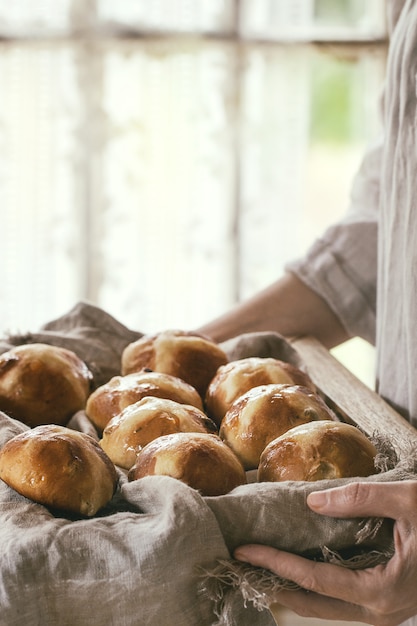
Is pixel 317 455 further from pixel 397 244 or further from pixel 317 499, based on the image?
pixel 397 244

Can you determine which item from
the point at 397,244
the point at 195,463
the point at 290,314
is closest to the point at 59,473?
the point at 195,463

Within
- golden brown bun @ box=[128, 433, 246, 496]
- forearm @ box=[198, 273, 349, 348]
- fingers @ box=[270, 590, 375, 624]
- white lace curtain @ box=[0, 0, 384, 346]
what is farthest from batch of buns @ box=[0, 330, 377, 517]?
white lace curtain @ box=[0, 0, 384, 346]

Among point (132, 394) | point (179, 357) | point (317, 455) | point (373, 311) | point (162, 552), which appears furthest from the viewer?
point (373, 311)

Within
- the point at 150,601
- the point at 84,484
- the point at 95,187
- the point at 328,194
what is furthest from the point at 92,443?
the point at 328,194

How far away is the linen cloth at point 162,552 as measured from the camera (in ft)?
2.18

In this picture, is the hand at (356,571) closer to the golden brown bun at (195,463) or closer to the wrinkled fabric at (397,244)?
the golden brown bun at (195,463)

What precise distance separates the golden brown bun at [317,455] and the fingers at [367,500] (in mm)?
49

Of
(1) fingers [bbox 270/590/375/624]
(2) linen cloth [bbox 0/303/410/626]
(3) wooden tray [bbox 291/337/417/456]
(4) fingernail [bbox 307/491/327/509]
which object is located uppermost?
(4) fingernail [bbox 307/491/327/509]

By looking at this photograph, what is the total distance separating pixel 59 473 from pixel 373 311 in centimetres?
80

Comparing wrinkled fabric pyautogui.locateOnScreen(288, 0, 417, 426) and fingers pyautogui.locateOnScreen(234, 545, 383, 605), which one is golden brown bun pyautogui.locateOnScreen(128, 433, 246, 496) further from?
wrinkled fabric pyautogui.locateOnScreen(288, 0, 417, 426)

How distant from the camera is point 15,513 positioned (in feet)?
2.37

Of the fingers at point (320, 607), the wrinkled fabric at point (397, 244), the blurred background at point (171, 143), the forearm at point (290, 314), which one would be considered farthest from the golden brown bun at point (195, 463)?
the blurred background at point (171, 143)

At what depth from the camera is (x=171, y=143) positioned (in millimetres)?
3418

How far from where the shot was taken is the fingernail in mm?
710
